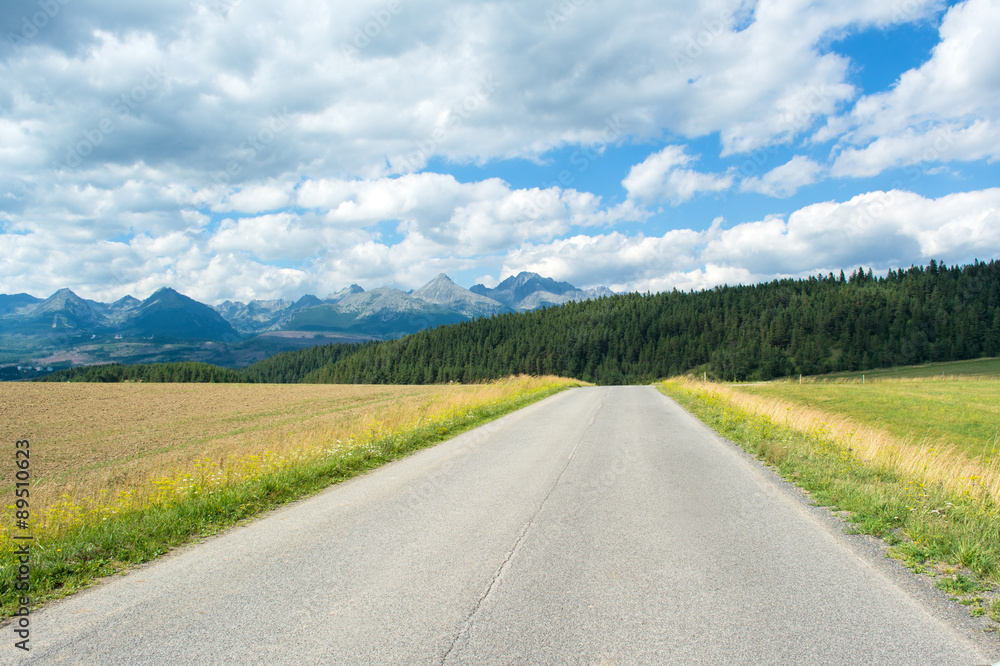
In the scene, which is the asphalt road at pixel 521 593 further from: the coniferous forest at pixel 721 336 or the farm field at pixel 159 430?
the coniferous forest at pixel 721 336

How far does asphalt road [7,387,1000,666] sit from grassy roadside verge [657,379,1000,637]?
15.2 inches

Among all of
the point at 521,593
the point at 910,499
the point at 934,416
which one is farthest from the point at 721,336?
the point at 521,593

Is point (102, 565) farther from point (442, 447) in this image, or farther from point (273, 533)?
point (442, 447)

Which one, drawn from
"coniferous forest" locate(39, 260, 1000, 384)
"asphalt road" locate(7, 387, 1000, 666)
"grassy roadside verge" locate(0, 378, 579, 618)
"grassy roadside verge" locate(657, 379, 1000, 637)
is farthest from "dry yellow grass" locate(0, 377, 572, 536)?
"coniferous forest" locate(39, 260, 1000, 384)

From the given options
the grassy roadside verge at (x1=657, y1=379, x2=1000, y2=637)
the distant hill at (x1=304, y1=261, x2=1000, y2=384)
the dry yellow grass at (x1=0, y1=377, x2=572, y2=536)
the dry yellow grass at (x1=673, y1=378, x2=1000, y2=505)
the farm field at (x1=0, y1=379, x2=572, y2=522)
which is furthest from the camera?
the distant hill at (x1=304, y1=261, x2=1000, y2=384)

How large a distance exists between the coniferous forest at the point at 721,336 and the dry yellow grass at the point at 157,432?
79.9 m

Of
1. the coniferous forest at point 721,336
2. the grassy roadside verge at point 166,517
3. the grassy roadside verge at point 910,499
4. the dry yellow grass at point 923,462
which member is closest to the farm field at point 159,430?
the grassy roadside verge at point 166,517

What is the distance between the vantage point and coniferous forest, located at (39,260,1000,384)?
352 ft

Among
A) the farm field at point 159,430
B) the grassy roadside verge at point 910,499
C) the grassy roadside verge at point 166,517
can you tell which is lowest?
the farm field at point 159,430

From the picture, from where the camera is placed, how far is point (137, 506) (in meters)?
7.06

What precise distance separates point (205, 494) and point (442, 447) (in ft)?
20.0

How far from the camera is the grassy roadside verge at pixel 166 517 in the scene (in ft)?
16.2

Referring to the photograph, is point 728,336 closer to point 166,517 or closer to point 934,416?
point 934,416

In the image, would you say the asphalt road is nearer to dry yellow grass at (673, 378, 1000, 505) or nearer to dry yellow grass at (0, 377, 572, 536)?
dry yellow grass at (673, 378, 1000, 505)
